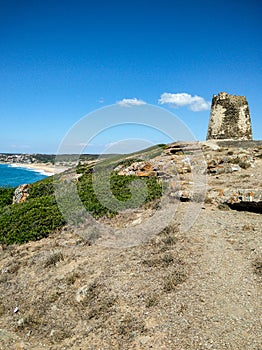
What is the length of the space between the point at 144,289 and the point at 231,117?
920 inches

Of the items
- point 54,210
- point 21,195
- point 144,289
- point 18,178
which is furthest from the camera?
point 18,178

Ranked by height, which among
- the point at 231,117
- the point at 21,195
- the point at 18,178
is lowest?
the point at 18,178

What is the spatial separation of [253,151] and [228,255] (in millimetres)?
17006

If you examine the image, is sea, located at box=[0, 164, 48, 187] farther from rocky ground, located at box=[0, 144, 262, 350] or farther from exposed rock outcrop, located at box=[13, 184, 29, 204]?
rocky ground, located at box=[0, 144, 262, 350]

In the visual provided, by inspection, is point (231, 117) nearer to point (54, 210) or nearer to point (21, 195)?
point (21, 195)

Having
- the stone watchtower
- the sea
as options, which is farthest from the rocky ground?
the sea

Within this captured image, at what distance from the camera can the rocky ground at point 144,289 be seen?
536 cm

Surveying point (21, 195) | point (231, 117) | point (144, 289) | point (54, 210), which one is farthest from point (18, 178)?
point (144, 289)

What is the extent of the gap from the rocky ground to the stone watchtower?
16905 millimetres

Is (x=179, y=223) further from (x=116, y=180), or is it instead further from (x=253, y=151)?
(x=253, y=151)

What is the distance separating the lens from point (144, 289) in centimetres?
671

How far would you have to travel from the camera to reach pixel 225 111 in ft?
88.0

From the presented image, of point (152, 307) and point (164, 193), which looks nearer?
point (152, 307)

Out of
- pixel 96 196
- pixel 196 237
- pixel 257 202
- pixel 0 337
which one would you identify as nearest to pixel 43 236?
pixel 96 196
